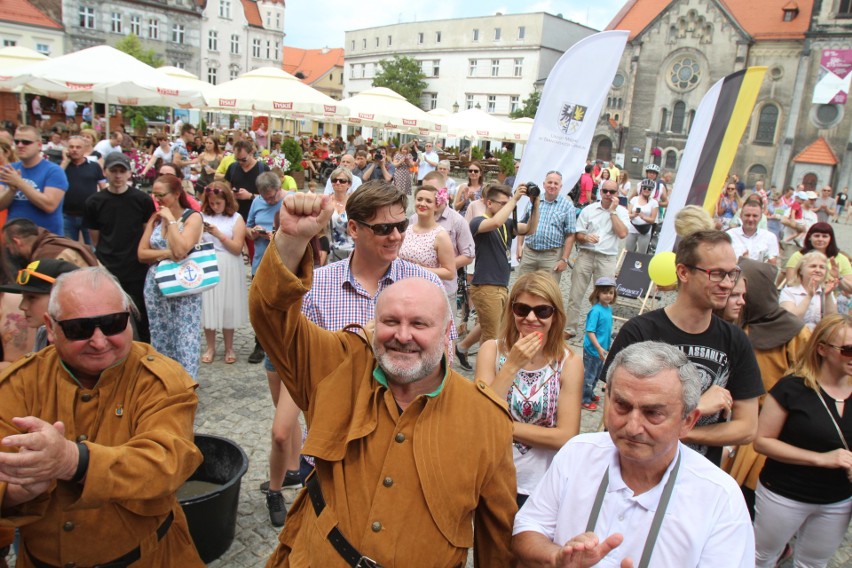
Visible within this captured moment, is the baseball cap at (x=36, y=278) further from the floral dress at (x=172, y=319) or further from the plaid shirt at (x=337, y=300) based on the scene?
the floral dress at (x=172, y=319)

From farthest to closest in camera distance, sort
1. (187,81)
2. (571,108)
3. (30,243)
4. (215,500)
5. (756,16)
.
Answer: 1. (756,16)
2. (187,81)
3. (571,108)
4. (30,243)
5. (215,500)

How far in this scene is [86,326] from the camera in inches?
78.5

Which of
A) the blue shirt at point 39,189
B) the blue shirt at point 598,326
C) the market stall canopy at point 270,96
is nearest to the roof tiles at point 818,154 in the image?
the market stall canopy at point 270,96

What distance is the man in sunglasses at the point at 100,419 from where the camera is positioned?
191cm

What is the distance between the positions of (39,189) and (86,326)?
483 centimetres

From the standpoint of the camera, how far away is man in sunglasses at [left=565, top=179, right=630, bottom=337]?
751 cm

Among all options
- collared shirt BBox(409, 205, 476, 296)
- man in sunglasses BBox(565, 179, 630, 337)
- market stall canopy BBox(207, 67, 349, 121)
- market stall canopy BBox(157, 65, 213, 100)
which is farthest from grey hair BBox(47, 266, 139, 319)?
market stall canopy BBox(157, 65, 213, 100)

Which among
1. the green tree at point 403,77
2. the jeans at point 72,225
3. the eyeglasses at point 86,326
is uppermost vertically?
the green tree at point 403,77

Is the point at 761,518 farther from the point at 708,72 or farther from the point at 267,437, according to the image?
the point at 708,72

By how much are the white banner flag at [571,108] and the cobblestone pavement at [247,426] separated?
3.91m

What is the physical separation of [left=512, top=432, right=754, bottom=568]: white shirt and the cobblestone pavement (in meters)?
2.06

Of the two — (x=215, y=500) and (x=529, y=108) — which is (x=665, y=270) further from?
(x=529, y=108)

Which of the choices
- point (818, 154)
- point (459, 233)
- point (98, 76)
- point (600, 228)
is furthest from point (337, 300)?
point (818, 154)

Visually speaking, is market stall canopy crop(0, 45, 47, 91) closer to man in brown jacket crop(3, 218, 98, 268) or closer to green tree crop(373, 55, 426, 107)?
man in brown jacket crop(3, 218, 98, 268)
